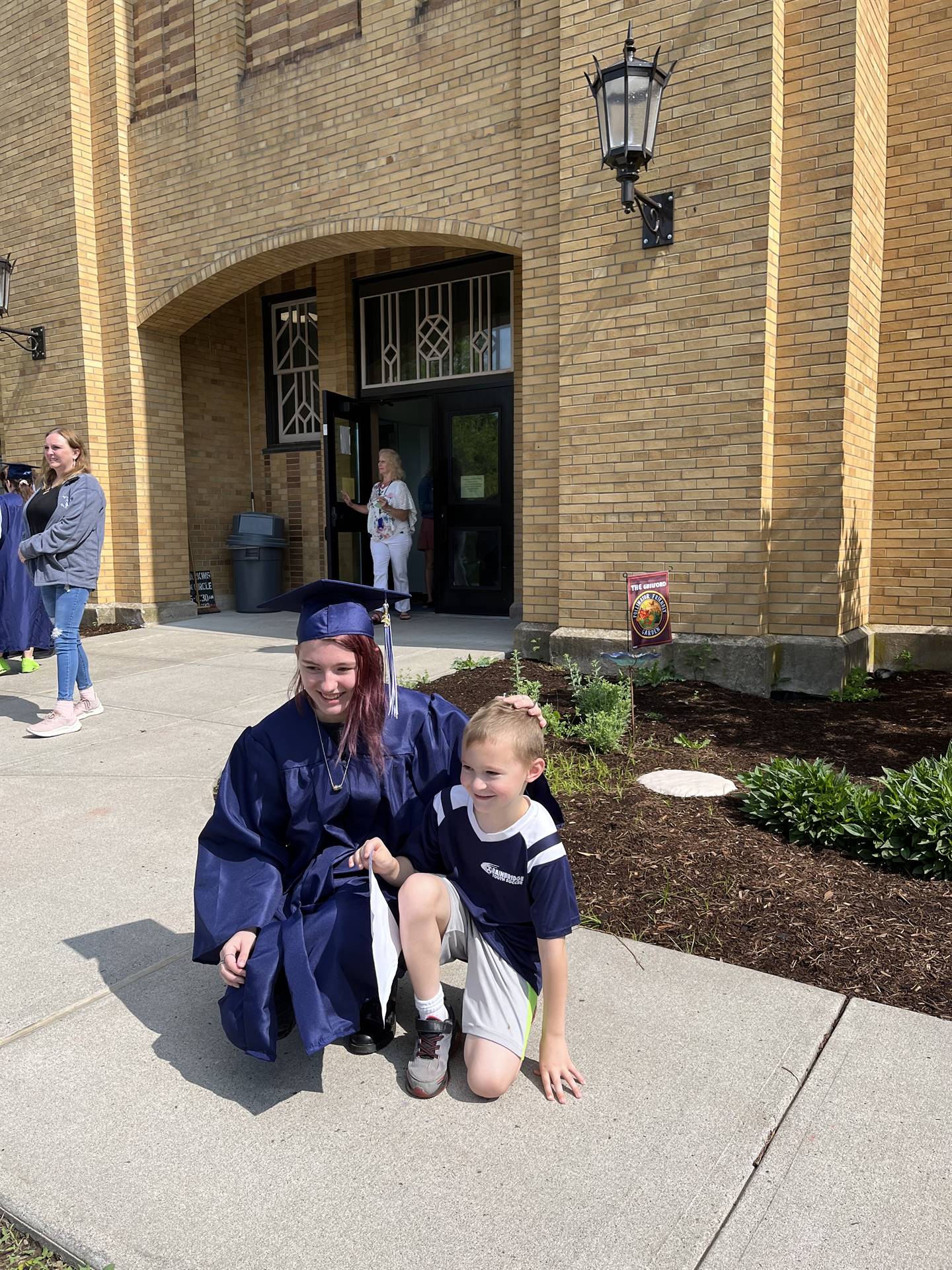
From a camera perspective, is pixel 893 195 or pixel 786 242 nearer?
pixel 786 242

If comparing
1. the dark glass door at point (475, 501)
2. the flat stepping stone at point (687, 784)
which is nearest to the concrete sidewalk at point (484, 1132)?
the flat stepping stone at point (687, 784)

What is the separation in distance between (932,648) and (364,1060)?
6.31 m

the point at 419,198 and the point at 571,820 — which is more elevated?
the point at 419,198

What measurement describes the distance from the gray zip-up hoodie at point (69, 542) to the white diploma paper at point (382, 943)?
432 centimetres

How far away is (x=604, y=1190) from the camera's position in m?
1.91

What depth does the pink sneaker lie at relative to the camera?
5711 millimetres

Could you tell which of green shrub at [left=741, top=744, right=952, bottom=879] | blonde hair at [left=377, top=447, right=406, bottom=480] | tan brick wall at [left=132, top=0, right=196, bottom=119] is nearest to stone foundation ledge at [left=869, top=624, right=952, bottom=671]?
green shrub at [left=741, top=744, right=952, bottom=879]

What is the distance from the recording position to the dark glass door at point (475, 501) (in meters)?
10.3

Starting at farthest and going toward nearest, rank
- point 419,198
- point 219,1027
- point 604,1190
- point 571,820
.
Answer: point 419,198 < point 571,820 < point 219,1027 < point 604,1190

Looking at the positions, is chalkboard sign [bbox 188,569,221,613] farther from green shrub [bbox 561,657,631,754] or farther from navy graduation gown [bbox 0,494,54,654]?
green shrub [bbox 561,657,631,754]

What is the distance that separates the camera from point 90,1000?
2.73 m

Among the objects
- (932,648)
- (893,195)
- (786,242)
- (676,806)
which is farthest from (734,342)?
(676,806)

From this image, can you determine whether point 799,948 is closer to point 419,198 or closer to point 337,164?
point 419,198

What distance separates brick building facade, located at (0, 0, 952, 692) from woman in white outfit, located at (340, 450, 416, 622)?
0.94m
